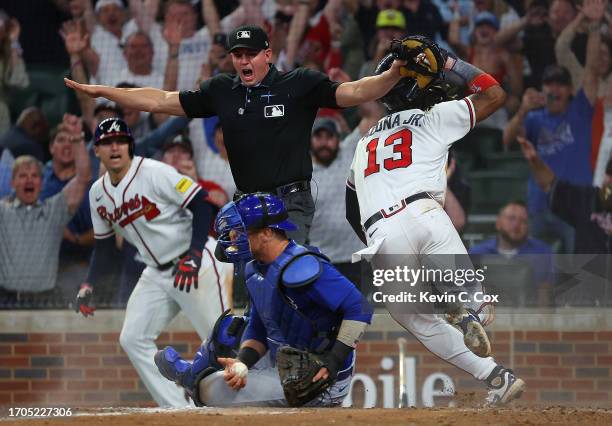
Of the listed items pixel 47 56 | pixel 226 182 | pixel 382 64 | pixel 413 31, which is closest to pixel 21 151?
pixel 47 56

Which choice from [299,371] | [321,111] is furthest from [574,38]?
[299,371]

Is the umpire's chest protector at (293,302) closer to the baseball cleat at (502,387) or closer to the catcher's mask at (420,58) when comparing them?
the baseball cleat at (502,387)

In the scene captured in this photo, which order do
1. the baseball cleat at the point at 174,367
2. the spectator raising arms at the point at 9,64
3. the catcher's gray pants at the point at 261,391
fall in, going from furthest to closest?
the spectator raising arms at the point at 9,64
the baseball cleat at the point at 174,367
the catcher's gray pants at the point at 261,391

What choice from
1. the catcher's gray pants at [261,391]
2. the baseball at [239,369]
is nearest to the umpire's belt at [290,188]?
the catcher's gray pants at [261,391]

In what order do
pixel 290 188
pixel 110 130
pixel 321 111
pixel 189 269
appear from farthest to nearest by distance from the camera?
1. pixel 321 111
2. pixel 110 130
3. pixel 189 269
4. pixel 290 188

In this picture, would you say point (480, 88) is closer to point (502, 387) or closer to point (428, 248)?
point (428, 248)

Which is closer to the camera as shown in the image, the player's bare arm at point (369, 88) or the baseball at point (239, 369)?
the baseball at point (239, 369)

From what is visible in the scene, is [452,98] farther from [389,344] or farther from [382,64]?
[389,344]
